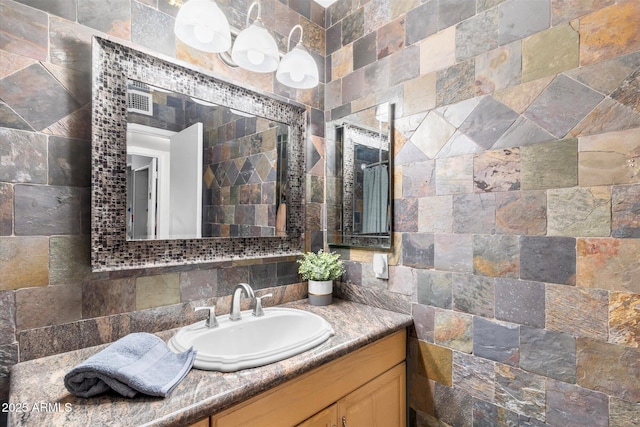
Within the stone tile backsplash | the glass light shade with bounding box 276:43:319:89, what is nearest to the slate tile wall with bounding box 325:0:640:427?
the stone tile backsplash

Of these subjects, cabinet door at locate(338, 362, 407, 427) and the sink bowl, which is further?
cabinet door at locate(338, 362, 407, 427)

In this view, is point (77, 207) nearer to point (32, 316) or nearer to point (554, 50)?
point (32, 316)

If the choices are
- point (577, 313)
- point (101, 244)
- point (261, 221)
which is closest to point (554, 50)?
point (577, 313)

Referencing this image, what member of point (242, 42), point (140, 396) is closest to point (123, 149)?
point (242, 42)

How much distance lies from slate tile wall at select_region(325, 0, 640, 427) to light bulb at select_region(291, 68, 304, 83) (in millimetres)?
453

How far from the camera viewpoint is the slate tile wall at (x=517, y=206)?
41.4 inches

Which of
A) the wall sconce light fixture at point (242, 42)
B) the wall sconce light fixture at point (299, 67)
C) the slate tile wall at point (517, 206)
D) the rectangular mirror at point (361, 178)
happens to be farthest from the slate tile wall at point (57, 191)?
the slate tile wall at point (517, 206)

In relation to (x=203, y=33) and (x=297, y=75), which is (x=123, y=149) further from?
(x=297, y=75)

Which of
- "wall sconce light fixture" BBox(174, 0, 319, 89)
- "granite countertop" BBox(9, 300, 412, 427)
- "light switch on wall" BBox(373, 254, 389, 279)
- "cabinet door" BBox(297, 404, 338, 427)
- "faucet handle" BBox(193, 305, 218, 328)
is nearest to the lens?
"granite countertop" BBox(9, 300, 412, 427)

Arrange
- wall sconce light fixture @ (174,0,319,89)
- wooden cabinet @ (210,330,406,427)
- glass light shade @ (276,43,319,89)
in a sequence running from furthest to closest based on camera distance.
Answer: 1. glass light shade @ (276,43,319,89)
2. wall sconce light fixture @ (174,0,319,89)
3. wooden cabinet @ (210,330,406,427)

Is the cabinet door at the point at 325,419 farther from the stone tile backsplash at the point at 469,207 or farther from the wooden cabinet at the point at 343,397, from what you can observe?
the stone tile backsplash at the point at 469,207

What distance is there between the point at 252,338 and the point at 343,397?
472 millimetres

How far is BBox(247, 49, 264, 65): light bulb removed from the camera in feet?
4.64

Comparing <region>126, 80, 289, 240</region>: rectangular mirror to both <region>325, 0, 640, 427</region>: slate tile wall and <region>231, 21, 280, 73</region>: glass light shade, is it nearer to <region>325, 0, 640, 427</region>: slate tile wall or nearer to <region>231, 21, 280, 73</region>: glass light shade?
<region>231, 21, 280, 73</region>: glass light shade
